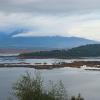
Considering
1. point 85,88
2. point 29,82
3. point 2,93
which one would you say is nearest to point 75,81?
point 85,88

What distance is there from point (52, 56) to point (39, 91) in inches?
3856

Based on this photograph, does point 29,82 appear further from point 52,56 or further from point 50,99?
point 52,56

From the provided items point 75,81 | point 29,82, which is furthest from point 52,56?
point 29,82

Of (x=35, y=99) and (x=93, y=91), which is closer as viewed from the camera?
(x=35, y=99)

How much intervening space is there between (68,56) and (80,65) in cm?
3702

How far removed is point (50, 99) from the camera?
18.8m

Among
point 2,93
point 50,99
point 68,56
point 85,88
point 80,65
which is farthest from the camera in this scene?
point 68,56

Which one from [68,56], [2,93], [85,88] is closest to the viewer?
[2,93]

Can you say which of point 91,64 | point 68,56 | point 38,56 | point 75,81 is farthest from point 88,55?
point 75,81

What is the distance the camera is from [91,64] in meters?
79.5

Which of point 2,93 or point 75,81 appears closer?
point 2,93

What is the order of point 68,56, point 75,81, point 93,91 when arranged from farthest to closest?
point 68,56
point 75,81
point 93,91

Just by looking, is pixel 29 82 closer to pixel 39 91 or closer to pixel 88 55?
pixel 39 91

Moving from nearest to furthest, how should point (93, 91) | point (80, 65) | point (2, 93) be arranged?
point (2, 93) < point (93, 91) < point (80, 65)
